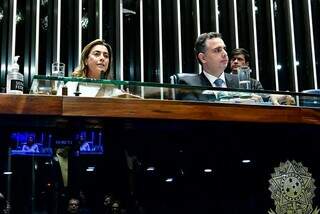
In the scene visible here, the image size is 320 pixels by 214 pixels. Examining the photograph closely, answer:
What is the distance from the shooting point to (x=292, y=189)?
1794mm

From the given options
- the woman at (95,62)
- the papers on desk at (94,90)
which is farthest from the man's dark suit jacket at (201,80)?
the papers on desk at (94,90)

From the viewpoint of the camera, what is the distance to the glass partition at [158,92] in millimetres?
1523

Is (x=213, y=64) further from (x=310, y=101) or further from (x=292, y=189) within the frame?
(x=292, y=189)

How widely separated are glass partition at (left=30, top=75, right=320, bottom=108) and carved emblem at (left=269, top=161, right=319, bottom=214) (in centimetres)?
24

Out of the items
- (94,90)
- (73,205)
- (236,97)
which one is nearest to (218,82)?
(236,97)

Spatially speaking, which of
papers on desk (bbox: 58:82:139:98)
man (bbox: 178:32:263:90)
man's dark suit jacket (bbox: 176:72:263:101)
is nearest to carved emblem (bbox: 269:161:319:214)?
man's dark suit jacket (bbox: 176:72:263:101)

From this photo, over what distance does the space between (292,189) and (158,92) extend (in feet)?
2.08

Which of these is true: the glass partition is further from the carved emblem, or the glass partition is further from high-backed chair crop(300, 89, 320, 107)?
the carved emblem

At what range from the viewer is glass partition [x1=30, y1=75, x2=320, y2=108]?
1.52 meters

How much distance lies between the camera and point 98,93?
5.21 feet

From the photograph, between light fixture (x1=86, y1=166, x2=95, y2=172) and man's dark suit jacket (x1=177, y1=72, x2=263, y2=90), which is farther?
man's dark suit jacket (x1=177, y1=72, x2=263, y2=90)

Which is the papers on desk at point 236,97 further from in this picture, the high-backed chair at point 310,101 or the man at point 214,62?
the man at point 214,62

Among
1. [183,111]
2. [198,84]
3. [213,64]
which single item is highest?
[213,64]

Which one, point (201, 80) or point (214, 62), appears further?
point (214, 62)
